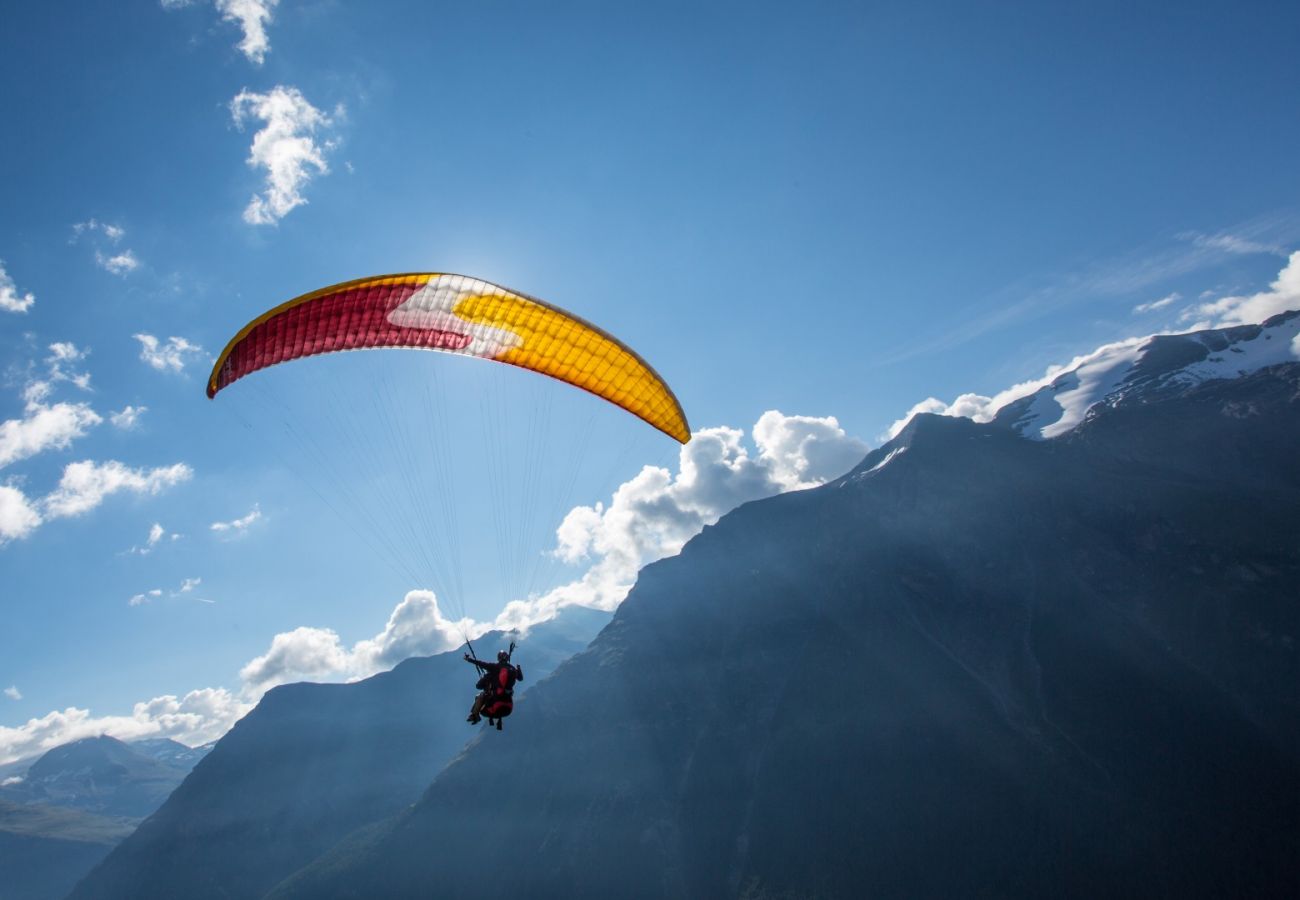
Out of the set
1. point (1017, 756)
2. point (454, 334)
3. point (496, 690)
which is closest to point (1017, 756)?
point (1017, 756)

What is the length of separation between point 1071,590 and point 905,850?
84.5 meters

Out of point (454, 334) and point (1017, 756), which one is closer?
point (454, 334)

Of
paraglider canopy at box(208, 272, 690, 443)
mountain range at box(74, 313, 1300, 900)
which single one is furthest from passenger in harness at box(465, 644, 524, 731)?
mountain range at box(74, 313, 1300, 900)

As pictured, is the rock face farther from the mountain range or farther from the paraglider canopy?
the paraglider canopy

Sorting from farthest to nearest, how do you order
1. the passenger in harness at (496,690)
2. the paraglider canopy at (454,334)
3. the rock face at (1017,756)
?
the rock face at (1017,756) < the passenger in harness at (496,690) < the paraglider canopy at (454,334)

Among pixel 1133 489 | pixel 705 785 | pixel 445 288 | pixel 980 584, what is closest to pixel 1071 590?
pixel 980 584

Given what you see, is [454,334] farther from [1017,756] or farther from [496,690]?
[1017,756]

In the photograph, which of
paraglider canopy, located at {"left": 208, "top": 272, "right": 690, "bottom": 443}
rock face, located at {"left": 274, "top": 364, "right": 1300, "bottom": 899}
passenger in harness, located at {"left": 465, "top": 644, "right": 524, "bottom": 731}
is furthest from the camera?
rock face, located at {"left": 274, "top": 364, "right": 1300, "bottom": 899}

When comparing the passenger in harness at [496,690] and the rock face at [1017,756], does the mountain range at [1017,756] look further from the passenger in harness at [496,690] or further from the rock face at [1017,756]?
the passenger in harness at [496,690]

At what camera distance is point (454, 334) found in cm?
2231

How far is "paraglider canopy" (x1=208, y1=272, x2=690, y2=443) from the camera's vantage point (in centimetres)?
1936

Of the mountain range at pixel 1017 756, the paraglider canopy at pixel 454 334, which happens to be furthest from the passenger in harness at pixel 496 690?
the mountain range at pixel 1017 756

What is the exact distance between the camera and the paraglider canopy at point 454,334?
19.4m

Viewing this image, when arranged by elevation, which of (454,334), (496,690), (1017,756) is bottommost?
(1017,756)
